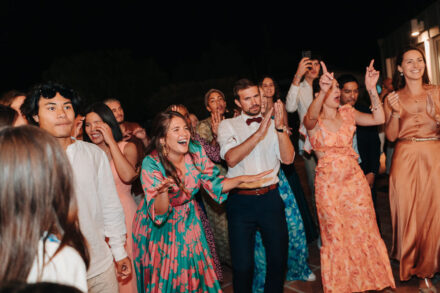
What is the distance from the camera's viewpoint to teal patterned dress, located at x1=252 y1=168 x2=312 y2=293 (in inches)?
142

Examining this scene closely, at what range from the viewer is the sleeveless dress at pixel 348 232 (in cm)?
339

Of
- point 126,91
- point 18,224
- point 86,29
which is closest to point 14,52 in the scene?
point 86,29

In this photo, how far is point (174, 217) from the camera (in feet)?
9.47

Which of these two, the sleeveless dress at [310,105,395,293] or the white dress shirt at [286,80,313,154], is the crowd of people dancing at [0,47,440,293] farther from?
the white dress shirt at [286,80,313,154]

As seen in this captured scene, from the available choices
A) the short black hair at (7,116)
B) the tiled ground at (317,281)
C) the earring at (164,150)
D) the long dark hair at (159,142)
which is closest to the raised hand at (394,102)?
the tiled ground at (317,281)

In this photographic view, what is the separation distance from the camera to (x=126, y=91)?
84.9 feet

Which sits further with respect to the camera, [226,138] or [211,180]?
[226,138]

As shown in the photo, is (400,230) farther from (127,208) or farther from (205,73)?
(205,73)

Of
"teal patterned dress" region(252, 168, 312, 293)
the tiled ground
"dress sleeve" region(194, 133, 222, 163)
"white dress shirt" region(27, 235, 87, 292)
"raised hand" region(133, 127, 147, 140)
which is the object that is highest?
"raised hand" region(133, 127, 147, 140)

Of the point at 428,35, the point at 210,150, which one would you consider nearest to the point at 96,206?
the point at 210,150

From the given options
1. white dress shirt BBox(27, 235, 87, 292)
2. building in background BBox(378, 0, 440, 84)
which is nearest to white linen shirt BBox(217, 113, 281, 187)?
white dress shirt BBox(27, 235, 87, 292)

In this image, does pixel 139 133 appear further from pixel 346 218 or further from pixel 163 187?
pixel 346 218

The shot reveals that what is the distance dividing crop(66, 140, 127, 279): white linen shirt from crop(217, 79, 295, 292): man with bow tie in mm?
1072

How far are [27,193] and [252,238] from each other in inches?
90.2
